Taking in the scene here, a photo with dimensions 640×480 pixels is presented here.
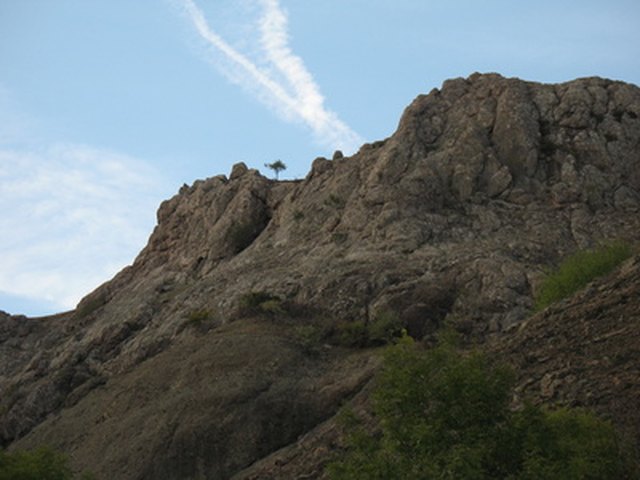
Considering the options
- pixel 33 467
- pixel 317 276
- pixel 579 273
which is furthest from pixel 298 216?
pixel 33 467

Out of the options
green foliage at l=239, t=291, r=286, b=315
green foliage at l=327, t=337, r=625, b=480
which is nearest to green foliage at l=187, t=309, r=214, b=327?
green foliage at l=239, t=291, r=286, b=315

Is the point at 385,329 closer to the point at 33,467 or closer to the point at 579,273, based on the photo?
the point at 579,273

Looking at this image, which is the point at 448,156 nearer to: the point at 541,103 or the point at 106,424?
the point at 541,103

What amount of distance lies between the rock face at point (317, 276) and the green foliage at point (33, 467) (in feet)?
22.0

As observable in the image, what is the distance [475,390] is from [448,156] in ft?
125

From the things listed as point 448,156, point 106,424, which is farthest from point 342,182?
point 106,424

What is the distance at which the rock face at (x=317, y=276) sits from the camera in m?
40.9

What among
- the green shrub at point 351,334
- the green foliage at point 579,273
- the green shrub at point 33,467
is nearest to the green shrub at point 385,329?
the green shrub at point 351,334

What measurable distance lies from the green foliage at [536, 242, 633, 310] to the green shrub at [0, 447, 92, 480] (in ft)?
72.6

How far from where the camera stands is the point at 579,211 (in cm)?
5462

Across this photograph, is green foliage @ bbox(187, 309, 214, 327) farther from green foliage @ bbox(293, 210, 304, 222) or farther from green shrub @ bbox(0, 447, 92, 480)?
green shrub @ bbox(0, 447, 92, 480)

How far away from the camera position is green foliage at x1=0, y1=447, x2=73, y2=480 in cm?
3052

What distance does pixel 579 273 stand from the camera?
42.4 meters

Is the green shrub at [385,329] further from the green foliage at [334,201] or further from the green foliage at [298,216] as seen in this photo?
the green foliage at [298,216]
